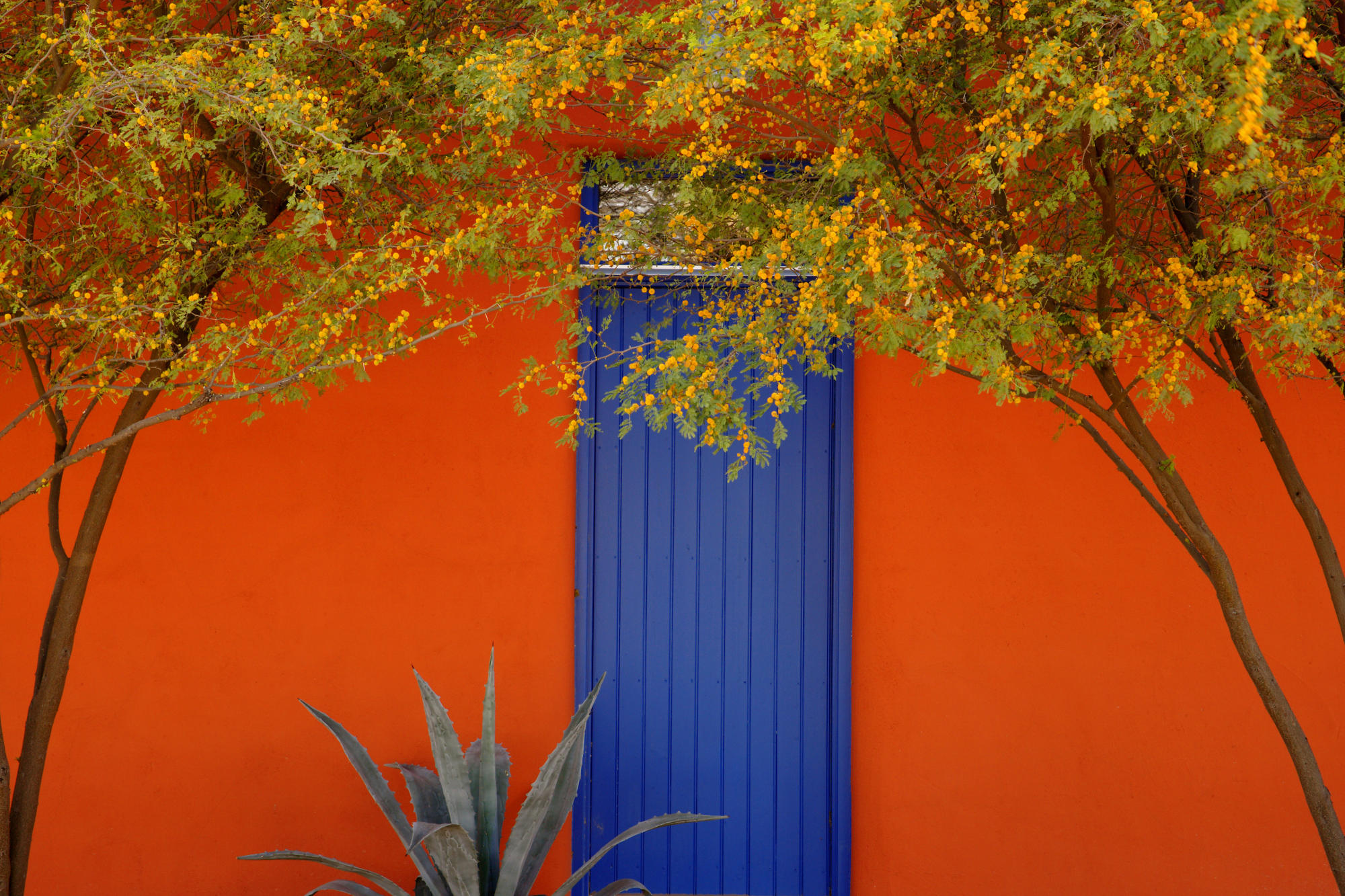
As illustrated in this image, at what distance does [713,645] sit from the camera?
11.7ft

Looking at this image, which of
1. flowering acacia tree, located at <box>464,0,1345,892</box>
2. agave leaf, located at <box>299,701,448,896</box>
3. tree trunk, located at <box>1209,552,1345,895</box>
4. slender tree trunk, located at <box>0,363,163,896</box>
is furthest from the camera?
agave leaf, located at <box>299,701,448,896</box>

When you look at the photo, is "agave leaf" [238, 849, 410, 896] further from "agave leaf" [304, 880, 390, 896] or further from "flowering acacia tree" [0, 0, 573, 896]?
"flowering acacia tree" [0, 0, 573, 896]

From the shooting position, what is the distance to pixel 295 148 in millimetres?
1945

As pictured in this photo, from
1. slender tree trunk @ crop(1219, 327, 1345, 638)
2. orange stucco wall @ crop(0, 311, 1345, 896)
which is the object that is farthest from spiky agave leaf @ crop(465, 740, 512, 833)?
slender tree trunk @ crop(1219, 327, 1345, 638)

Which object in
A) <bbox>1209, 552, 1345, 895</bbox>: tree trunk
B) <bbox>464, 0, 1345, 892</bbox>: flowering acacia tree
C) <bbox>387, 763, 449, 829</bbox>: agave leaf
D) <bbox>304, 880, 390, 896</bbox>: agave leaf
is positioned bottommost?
<bbox>304, 880, 390, 896</bbox>: agave leaf

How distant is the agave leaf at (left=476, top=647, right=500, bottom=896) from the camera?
2.60 m

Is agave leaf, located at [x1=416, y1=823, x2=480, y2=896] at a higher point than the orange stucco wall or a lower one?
lower

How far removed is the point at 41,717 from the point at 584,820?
Answer: 1.84 meters

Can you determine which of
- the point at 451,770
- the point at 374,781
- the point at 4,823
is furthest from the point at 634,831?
the point at 4,823

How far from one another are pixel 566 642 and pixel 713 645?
0.56 metres

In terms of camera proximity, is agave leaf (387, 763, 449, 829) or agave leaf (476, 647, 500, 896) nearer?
agave leaf (476, 647, 500, 896)

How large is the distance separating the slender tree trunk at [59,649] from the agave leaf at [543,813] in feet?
3.84

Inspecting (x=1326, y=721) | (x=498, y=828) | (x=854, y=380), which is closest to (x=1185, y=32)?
(x=854, y=380)

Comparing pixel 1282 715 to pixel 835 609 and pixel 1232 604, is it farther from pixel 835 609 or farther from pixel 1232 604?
pixel 835 609
